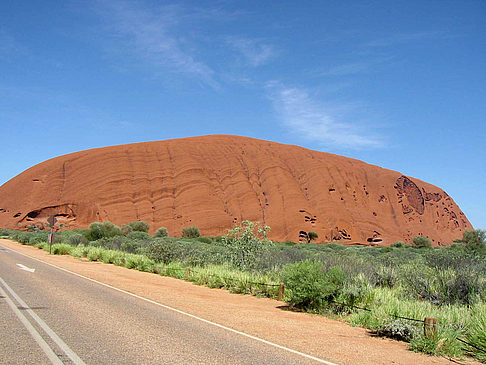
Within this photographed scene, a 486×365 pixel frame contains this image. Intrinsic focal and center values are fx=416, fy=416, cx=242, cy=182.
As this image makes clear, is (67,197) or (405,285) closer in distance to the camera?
(405,285)

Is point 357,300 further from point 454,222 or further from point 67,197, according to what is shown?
point 454,222

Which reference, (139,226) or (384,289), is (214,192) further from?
(384,289)

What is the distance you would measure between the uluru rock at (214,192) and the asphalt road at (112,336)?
2204 inches

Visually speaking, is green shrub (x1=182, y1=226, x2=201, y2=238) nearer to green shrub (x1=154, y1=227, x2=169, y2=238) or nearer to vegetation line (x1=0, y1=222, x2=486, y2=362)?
green shrub (x1=154, y1=227, x2=169, y2=238)

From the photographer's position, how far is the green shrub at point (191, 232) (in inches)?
2386

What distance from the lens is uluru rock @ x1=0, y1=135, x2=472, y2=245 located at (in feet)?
224

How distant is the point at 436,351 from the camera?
22.2 feet

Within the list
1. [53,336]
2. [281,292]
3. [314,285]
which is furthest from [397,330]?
[53,336]

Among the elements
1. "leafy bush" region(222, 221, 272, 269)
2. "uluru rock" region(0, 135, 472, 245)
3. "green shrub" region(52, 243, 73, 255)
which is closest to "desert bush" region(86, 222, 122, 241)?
"uluru rock" region(0, 135, 472, 245)

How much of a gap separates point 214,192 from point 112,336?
2590 inches

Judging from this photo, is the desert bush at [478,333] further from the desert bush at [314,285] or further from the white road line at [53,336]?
the white road line at [53,336]

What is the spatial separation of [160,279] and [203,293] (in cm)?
433

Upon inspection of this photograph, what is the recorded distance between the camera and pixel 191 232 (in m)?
60.8

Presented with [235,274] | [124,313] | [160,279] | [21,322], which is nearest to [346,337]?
[124,313]
